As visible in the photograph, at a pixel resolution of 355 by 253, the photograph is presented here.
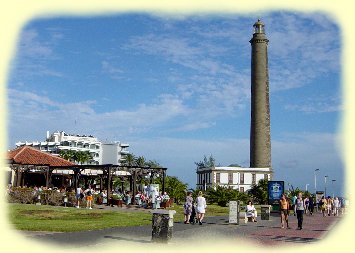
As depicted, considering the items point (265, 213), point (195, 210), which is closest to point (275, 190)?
point (265, 213)

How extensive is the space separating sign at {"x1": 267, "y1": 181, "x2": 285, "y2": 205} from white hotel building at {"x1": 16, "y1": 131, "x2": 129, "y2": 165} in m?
100

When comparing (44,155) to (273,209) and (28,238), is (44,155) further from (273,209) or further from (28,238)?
(28,238)

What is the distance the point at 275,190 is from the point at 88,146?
105 m

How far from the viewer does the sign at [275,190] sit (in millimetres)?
35469

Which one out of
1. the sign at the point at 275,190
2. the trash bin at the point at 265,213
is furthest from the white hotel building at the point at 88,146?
the trash bin at the point at 265,213

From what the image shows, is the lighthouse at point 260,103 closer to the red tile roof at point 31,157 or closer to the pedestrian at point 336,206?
the red tile roof at point 31,157

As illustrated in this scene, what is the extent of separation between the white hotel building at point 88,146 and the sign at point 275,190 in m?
100

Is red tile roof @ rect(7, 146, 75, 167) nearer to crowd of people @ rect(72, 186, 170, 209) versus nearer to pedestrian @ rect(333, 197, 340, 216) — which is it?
crowd of people @ rect(72, 186, 170, 209)

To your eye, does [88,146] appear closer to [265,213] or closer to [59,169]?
[59,169]

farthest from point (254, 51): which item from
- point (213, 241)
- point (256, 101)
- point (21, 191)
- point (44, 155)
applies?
point (213, 241)

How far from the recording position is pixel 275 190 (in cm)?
3566

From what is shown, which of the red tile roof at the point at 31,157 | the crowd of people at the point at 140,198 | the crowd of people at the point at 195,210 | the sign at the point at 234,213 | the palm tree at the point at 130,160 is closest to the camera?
the crowd of people at the point at 195,210

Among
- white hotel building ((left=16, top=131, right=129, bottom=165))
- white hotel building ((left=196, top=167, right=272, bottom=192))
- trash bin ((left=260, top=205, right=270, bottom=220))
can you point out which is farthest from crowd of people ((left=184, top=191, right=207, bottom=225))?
white hotel building ((left=16, top=131, right=129, bottom=165))

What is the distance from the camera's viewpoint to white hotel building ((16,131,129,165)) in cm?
13288
